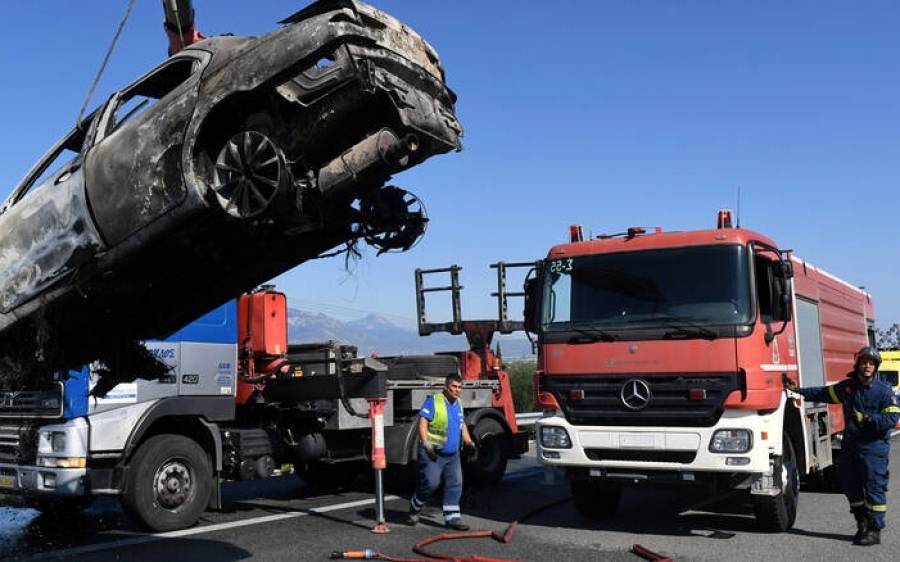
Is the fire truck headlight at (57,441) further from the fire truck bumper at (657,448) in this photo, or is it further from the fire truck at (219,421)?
the fire truck bumper at (657,448)

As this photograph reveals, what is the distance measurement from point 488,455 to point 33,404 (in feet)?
18.4

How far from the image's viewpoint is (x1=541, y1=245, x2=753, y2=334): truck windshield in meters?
7.20

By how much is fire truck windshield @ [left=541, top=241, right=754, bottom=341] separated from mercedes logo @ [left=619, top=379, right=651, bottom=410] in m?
0.41

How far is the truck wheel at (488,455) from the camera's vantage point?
10.7 meters

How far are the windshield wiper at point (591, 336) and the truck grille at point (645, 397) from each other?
1.06 ft

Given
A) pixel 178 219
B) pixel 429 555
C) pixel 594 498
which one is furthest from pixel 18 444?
pixel 594 498

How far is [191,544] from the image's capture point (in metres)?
7.13

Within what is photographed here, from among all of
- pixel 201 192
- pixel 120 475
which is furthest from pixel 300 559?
pixel 201 192

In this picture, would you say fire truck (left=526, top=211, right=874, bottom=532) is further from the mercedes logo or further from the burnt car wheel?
the burnt car wheel

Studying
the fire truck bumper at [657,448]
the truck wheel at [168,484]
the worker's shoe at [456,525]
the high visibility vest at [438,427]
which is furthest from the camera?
the high visibility vest at [438,427]

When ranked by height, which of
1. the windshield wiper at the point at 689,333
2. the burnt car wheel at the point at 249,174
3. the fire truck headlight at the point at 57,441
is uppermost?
the burnt car wheel at the point at 249,174

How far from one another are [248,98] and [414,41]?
3.67 feet

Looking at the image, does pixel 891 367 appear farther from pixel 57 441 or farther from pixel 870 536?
pixel 57 441

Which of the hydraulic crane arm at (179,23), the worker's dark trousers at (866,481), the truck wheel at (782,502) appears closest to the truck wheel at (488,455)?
the truck wheel at (782,502)
